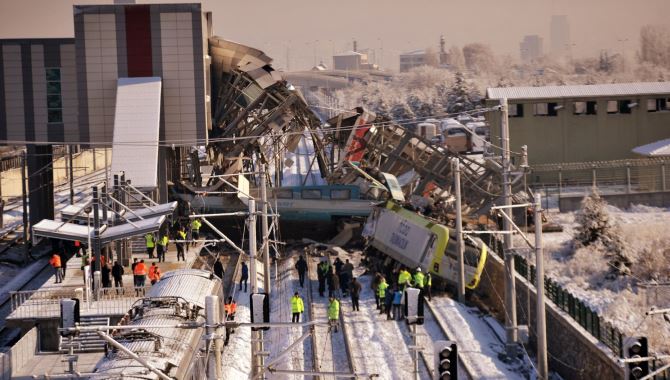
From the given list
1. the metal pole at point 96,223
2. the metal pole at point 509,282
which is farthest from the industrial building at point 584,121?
the metal pole at point 96,223

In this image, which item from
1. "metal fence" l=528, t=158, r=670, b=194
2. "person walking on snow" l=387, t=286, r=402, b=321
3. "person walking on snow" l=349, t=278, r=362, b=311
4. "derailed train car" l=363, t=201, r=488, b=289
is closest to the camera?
"person walking on snow" l=387, t=286, r=402, b=321

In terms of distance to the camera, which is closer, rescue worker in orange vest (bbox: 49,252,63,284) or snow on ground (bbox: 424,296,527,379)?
snow on ground (bbox: 424,296,527,379)

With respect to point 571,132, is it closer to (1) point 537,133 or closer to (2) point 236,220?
(1) point 537,133

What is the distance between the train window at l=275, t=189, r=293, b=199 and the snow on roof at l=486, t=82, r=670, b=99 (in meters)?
19.6

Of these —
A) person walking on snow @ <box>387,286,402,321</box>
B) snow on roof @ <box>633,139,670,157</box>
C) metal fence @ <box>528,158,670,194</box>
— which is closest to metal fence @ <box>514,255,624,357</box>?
person walking on snow @ <box>387,286,402,321</box>

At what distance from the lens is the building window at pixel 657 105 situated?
6951cm

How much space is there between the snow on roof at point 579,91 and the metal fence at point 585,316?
101 feet

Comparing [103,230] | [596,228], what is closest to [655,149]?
[596,228]

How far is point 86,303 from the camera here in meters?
34.9

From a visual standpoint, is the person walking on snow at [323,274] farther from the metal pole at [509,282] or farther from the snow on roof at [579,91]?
the snow on roof at [579,91]

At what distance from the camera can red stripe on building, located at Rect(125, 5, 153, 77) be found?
2117 inches

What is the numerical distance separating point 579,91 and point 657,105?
16.3ft

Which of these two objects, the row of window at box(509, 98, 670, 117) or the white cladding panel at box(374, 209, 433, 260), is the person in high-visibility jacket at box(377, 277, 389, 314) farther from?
the row of window at box(509, 98, 670, 117)

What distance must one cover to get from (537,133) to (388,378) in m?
39.0
